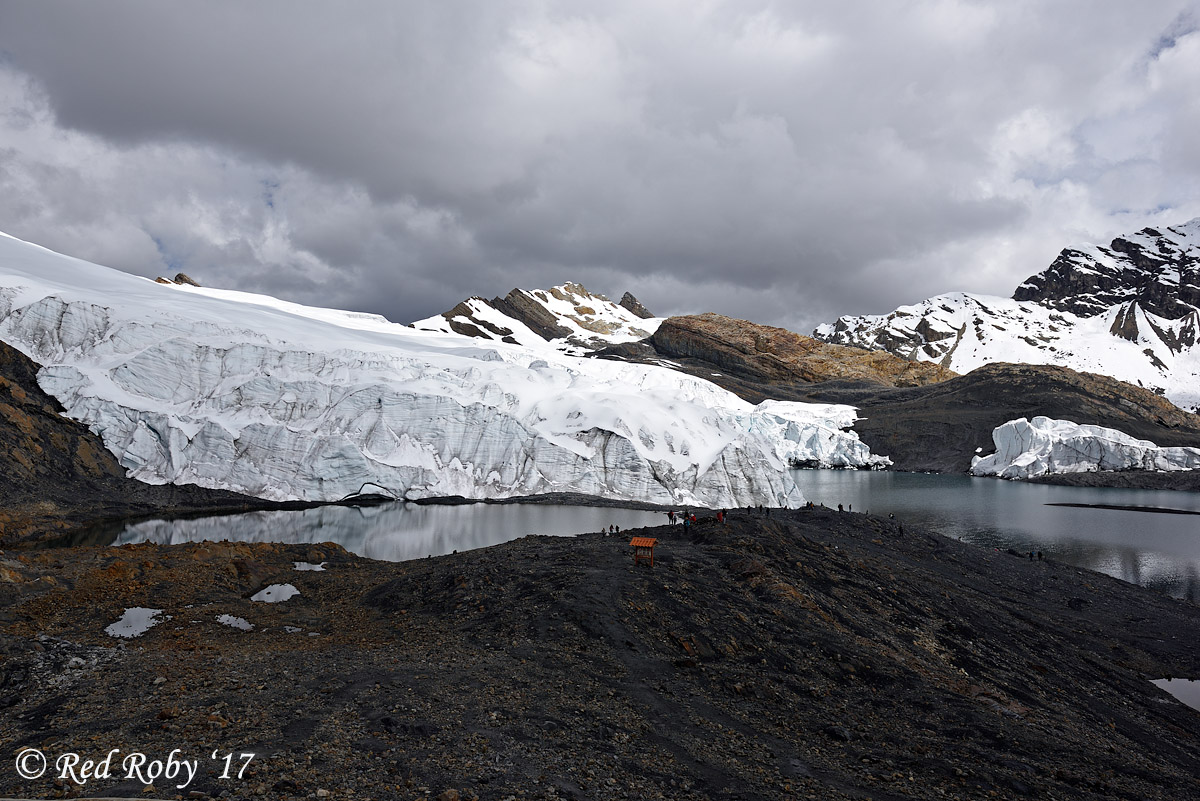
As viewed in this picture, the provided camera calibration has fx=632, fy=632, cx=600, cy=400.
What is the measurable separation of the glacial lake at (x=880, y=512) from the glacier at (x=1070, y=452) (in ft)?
78.1

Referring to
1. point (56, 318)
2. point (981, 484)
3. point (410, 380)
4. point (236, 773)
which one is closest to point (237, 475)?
point (410, 380)

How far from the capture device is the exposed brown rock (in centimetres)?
16525

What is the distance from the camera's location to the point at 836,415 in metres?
133

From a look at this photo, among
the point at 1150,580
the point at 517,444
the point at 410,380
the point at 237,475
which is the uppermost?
the point at 410,380

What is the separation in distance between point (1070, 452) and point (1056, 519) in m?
50.6

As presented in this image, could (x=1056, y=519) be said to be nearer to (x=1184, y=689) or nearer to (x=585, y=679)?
(x=1184, y=689)

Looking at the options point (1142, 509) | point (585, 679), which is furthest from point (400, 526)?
point (1142, 509)

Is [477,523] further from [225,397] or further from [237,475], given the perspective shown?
[225,397]

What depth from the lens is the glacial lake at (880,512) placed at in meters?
34.9

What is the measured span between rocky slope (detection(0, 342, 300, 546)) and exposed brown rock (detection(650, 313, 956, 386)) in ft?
451

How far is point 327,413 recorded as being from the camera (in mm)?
49750

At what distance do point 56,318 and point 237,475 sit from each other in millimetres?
19619

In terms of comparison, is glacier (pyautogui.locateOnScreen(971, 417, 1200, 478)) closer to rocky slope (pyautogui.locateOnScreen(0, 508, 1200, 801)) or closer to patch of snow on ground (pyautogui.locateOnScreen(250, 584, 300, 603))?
rocky slope (pyautogui.locateOnScreen(0, 508, 1200, 801))

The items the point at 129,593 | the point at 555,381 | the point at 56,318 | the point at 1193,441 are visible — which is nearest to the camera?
Result: the point at 129,593
